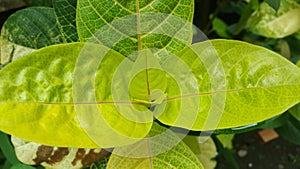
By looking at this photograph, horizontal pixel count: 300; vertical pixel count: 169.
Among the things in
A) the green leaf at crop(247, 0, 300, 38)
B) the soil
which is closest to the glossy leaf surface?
the green leaf at crop(247, 0, 300, 38)

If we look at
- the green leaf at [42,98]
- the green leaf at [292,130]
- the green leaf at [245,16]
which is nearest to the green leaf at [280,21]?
the green leaf at [245,16]

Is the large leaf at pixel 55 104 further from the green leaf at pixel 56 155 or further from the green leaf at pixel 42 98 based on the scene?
the green leaf at pixel 56 155

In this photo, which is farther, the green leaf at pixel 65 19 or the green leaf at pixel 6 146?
the green leaf at pixel 6 146

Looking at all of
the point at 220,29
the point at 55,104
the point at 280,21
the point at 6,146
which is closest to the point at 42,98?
the point at 55,104

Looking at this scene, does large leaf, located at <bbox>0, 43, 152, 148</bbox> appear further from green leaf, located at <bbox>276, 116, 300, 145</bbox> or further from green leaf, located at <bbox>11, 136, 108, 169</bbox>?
green leaf, located at <bbox>276, 116, 300, 145</bbox>

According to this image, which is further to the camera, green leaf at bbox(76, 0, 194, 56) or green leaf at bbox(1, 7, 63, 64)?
green leaf at bbox(1, 7, 63, 64)

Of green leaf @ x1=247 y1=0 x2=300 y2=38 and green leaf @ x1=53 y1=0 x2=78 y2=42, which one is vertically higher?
green leaf @ x1=53 y1=0 x2=78 y2=42

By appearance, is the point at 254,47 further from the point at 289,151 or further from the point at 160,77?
the point at 289,151
